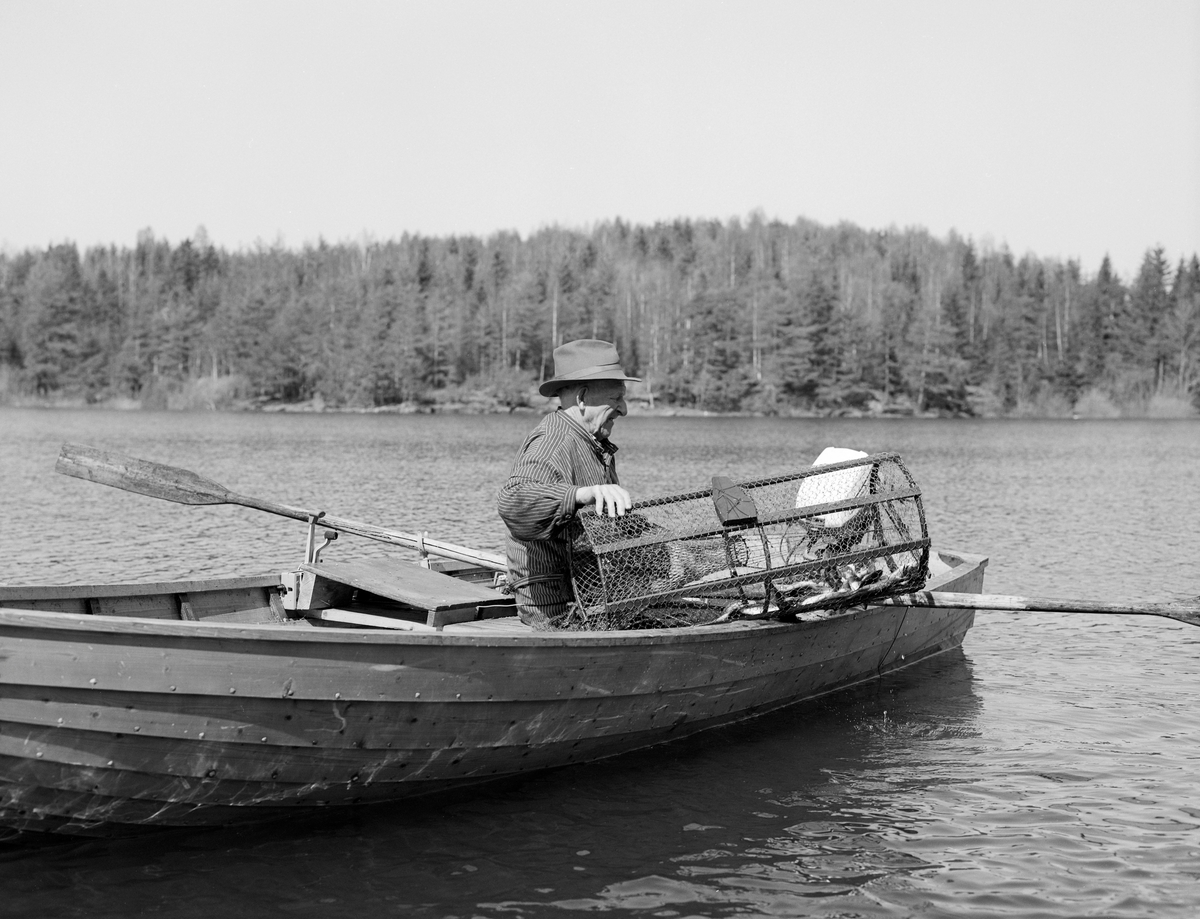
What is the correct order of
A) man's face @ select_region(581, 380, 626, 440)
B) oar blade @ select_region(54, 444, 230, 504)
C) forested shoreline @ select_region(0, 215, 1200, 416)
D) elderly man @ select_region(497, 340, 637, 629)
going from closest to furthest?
elderly man @ select_region(497, 340, 637, 629) < man's face @ select_region(581, 380, 626, 440) < oar blade @ select_region(54, 444, 230, 504) < forested shoreline @ select_region(0, 215, 1200, 416)

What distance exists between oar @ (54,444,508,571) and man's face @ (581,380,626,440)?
7.54 feet

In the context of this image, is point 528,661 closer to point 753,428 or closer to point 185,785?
point 185,785

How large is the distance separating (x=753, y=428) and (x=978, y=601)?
6594cm

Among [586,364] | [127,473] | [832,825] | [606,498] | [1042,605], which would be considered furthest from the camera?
[127,473]

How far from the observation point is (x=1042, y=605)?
9.24 meters

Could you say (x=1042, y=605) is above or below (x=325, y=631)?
below

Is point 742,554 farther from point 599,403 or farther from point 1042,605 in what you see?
point 599,403

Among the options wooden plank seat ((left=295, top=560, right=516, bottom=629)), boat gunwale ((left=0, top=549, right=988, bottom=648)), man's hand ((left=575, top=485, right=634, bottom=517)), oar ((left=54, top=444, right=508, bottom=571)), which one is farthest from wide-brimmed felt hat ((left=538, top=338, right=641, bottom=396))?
oar ((left=54, top=444, right=508, bottom=571))

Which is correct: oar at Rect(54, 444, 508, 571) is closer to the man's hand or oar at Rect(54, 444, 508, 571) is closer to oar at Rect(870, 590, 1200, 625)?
the man's hand

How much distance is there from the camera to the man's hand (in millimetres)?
7191

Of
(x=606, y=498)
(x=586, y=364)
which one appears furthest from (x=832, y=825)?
(x=586, y=364)

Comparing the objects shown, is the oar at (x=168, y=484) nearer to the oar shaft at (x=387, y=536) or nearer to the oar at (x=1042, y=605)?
the oar shaft at (x=387, y=536)

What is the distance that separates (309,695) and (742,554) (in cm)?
471

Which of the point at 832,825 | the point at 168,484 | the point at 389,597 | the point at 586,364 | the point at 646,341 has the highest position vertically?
the point at 646,341
